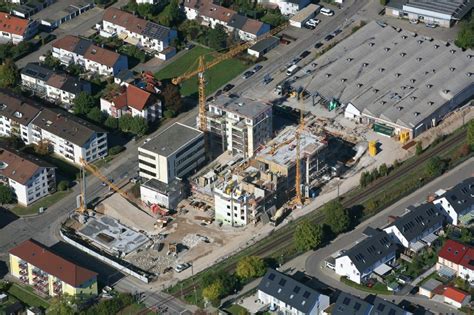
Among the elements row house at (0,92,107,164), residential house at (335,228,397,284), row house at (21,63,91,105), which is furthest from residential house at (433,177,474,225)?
row house at (21,63,91,105)

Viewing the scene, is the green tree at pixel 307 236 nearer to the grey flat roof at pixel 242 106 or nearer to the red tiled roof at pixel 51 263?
the grey flat roof at pixel 242 106

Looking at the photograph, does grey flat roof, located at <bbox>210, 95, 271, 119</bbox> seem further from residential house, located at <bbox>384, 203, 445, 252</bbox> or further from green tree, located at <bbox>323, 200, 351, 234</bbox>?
residential house, located at <bbox>384, 203, 445, 252</bbox>

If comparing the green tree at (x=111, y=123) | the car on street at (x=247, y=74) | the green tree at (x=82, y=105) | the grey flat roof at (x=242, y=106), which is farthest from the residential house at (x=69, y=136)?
the car on street at (x=247, y=74)

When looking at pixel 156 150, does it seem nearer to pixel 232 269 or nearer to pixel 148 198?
pixel 148 198

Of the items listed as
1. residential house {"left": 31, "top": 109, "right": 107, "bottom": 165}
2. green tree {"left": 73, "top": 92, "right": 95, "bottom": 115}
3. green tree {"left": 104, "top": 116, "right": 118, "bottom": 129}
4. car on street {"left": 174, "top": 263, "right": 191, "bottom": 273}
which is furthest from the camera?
green tree {"left": 73, "top": 92, "right": 95, "bottom": 115}

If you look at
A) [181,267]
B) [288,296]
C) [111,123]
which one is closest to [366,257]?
[288,296]

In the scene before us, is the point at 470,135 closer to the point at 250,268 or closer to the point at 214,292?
the point at 250,268
